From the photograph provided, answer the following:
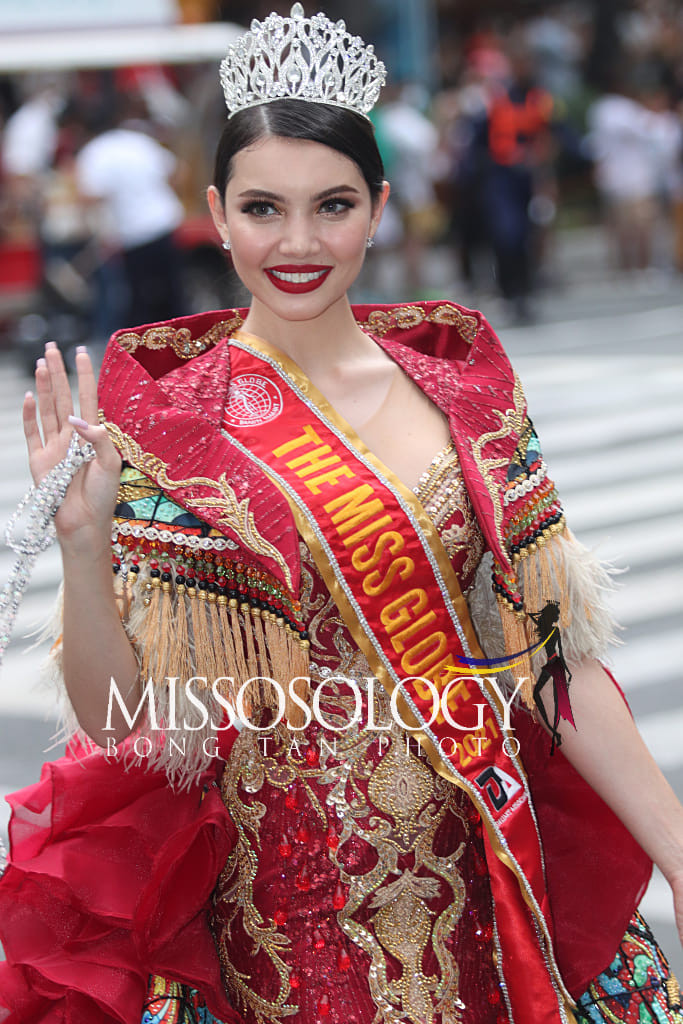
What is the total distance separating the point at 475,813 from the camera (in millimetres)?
2297

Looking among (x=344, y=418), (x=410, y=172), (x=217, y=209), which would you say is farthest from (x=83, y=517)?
(x=410, y=172)

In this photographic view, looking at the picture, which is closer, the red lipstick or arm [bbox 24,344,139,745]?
arm [bbox 24,344,139,745]

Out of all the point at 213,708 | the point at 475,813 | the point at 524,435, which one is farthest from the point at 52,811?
the point at 524,435

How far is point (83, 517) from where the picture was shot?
2.09m

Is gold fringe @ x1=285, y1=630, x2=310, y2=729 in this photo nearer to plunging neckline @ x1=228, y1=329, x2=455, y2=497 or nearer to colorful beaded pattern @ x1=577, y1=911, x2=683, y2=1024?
plunging neckline @ x1=228, y1=329, x2=455, y2=497

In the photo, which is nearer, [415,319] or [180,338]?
[180,338]

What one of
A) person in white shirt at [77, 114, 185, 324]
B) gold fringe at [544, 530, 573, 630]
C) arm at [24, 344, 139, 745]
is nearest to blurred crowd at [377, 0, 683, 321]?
person in white shirt at [77, 114, 185, 324]

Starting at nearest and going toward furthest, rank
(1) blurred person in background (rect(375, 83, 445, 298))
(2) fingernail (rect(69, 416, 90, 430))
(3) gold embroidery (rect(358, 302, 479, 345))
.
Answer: (2) fingernail (rect(69, 416, 90, 430)) → (3) gold embroidery (rect(358, 302, 479, 345)) → (1) blurred person in background (rect(375, 83, 445, 298))

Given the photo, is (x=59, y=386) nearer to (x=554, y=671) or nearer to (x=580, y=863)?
(x=554, y=671)

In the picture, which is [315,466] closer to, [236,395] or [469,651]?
[236,395]

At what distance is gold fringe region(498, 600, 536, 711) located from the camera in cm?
230

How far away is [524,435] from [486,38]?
709 inches

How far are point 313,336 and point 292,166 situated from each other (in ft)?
1.00

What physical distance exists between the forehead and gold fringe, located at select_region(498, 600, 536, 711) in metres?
0.69
